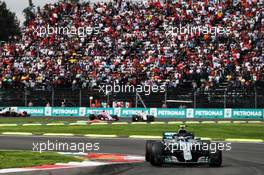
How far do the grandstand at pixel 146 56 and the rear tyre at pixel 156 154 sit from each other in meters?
24.7

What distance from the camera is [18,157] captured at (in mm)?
14188

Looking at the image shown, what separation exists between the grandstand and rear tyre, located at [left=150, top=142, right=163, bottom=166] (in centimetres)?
2473

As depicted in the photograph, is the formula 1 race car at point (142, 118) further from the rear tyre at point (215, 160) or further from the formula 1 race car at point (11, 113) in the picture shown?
the rear tyre at point (215, 160)

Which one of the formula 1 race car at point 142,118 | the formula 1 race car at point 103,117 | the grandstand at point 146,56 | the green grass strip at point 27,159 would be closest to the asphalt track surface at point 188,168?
the green grass strip at point 27,159

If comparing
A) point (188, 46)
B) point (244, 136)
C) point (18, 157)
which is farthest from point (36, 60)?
point (18, 157)

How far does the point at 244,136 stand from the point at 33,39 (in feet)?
88.7

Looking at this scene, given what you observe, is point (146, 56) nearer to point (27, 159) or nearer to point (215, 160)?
point (215, 160)

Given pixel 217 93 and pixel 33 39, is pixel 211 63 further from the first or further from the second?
pixel 33 39

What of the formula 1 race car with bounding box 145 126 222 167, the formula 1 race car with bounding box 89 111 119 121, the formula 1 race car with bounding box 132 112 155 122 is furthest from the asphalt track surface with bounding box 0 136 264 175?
the formula 1 race car with bounding box 89 111 119 121

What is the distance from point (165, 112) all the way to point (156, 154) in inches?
1073

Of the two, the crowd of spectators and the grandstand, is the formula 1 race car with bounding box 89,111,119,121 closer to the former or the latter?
the grandstand

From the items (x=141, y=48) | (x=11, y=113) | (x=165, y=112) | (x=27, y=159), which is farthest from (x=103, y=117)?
(x=27, y=159)

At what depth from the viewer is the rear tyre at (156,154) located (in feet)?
46.7

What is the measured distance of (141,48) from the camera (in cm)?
4441
